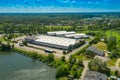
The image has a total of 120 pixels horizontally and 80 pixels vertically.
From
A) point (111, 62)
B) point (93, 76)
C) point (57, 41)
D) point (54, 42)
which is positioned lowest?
point (111, 62)

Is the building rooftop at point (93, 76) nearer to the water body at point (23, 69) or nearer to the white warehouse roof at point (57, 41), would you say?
the water body at point (23, 69)

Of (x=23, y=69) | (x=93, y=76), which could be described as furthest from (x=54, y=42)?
(x=93, y=76)

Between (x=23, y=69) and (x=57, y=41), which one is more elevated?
(x=57, y=41)

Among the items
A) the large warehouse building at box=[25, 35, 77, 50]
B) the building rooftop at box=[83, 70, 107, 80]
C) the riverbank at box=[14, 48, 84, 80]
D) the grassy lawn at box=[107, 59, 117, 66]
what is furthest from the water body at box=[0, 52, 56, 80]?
the grassy lawn at box=[107, 59, 117, 66]

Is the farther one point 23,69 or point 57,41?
point 57,41

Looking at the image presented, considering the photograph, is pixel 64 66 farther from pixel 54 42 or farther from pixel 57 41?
pixel 57 41

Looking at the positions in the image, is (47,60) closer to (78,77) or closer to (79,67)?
(79,67)

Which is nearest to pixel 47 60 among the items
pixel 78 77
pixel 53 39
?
pixel 78 77

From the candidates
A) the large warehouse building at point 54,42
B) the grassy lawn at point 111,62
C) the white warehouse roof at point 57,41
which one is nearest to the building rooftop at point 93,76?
the grassy lawn at point 111,62
